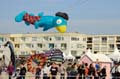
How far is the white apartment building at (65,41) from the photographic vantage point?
136 metres

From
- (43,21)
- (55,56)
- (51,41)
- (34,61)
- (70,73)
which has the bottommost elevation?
(70,73)

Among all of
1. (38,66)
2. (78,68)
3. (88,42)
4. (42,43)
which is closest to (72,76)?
(78,68)

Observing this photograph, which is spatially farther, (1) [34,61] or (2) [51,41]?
(2) [51,41]

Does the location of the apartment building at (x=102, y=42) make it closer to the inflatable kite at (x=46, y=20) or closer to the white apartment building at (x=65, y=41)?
the white apartment building at (x=65, y=41)

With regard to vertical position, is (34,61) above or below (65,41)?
below

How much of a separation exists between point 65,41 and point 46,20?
108m

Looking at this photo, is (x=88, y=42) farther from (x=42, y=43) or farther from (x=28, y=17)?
(x=28, y=17)

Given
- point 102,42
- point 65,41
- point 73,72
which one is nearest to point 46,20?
point 73,72

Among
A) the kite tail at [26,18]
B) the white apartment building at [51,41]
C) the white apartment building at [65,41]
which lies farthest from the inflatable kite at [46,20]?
the white apartment building at [51,41]

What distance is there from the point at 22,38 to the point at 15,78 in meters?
123

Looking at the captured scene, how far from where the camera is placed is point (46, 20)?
3070 centimetres

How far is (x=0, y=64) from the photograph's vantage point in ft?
85.7

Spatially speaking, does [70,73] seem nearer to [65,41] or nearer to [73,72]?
[73,72]

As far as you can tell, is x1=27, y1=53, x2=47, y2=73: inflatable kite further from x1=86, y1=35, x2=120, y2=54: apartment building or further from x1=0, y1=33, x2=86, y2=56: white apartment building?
x1=86, y1=35, x2=120, y2=54: apartment building
